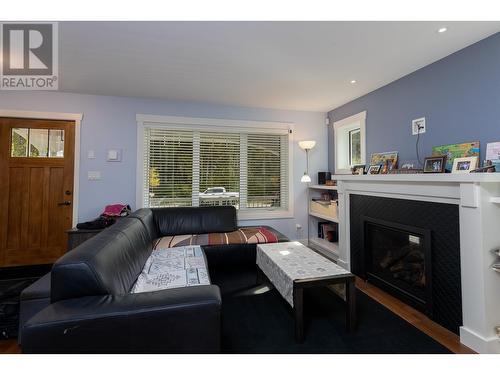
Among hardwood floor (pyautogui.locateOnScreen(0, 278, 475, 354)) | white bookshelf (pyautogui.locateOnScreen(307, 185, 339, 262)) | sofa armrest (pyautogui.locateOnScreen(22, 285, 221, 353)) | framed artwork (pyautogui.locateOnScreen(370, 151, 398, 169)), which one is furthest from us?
white bookshelf (pyautogui.locateOnScreen(307, 185, 339, 262))

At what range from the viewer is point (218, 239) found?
317 cm

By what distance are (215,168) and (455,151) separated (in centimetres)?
297

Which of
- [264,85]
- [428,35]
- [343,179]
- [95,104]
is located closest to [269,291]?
[343,179]

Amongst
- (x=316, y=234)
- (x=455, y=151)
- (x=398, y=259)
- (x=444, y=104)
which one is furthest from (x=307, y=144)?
(x=398, y=259)

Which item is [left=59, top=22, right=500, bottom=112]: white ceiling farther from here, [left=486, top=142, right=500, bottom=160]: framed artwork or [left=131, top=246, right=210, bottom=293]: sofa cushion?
[left=131, top=246, right=210, bottom=293]: sofa cushion

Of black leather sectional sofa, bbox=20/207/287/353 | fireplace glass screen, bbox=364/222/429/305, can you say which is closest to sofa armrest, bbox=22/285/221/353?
black leather sectional sofa, bbox=20/207/287/353

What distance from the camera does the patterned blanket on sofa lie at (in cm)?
301

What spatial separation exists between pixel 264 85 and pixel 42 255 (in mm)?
3720

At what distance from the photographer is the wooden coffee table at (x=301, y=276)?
178 centimetres

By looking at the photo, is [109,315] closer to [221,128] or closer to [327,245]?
[221,128]

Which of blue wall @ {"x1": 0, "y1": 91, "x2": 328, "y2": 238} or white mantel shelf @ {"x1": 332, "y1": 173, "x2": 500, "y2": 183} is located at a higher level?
blue wall @ {"x1": 0, "y1": 91, "x2": 328, "y2": 238}

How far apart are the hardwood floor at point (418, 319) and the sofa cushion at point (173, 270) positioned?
5.63 ft

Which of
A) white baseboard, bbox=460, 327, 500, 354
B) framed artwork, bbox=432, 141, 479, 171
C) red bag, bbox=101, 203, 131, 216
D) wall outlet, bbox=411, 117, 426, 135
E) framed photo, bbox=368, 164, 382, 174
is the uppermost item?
wall outlet, bbox=411, 117, 426, 135

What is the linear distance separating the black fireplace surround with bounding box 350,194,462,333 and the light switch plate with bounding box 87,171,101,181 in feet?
11.2
